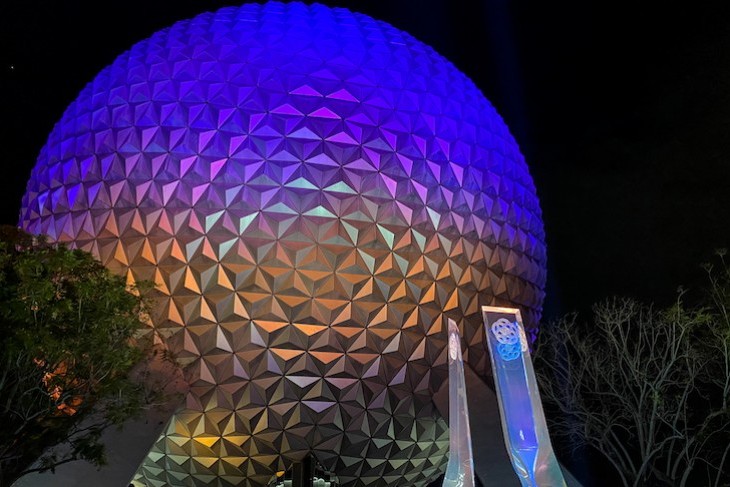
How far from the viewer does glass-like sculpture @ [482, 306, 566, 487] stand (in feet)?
42.9

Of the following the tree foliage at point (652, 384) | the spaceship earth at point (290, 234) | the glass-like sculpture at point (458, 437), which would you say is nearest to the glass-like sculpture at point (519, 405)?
the glass-like sculpture at point (458, 437)

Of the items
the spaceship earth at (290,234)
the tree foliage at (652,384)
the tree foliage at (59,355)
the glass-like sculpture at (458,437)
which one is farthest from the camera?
the tree foliage at (652,384)

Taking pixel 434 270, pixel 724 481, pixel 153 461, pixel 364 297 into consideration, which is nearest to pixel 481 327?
pixel 434 270

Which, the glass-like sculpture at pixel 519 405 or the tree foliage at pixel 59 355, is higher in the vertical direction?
the glass-like sculpture at pixel 519 405

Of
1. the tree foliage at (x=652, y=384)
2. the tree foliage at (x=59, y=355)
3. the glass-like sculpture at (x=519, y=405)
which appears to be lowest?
the tree foliage at (x=59, y=355)

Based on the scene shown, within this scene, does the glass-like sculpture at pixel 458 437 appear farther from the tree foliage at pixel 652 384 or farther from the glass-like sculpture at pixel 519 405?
the tree foliage at pixel 652 384

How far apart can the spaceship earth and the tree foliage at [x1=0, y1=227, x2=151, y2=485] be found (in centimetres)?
162

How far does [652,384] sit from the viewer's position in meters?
20.1

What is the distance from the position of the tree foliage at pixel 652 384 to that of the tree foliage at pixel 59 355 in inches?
522

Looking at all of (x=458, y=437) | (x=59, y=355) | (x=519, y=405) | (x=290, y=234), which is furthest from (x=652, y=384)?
(x=59, y=355)

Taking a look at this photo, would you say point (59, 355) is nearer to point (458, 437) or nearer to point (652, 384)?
point (458, 437)

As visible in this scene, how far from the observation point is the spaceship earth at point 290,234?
18203mm

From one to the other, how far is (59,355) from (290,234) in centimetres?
606

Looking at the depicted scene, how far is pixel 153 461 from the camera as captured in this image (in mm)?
19781
